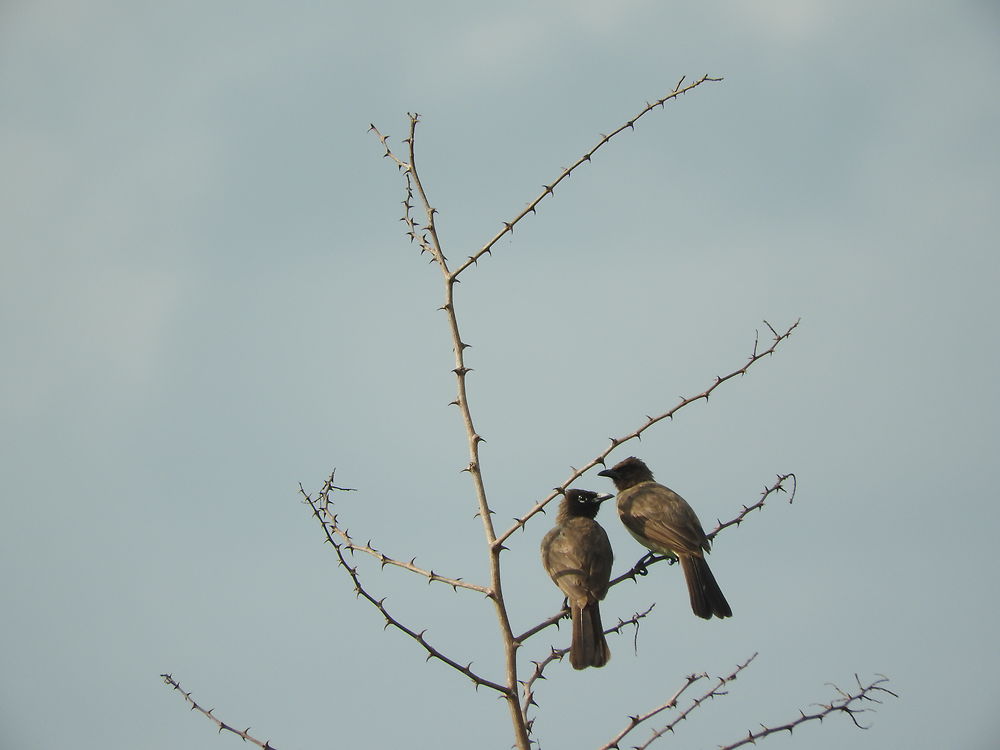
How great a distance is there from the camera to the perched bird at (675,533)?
827 cm

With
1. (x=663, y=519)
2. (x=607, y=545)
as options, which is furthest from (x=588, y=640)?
(x=663, y=519)

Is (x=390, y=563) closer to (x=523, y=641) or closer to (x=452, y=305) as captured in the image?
(x=523, y=641)

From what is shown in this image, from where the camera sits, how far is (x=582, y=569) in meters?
7.41

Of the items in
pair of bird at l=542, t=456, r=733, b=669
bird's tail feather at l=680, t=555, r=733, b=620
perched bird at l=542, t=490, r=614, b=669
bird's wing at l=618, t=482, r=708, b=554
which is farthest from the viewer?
bird's wing at l=618, t=482, r=708, b=554

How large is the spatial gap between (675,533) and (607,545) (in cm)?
105

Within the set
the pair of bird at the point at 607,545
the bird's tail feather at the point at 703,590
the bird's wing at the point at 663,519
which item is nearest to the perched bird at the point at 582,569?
the pair of bird at the point at 607,545

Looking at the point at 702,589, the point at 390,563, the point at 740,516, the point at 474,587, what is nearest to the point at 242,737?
the point at 390,563

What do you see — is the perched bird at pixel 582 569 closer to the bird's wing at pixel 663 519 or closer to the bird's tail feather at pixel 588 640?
the bird's tail feather at pixel 588 640

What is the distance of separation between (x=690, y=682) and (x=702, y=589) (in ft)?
8.69

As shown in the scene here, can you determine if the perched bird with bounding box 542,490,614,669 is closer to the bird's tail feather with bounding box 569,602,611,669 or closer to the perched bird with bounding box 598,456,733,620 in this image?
the bird's tail feather with bounding box 569,602,611,669

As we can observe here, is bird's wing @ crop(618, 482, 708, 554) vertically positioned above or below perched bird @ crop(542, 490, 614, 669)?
above

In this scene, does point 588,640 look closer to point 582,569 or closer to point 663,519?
point 582,569

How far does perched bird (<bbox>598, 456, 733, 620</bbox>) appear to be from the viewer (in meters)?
8.27

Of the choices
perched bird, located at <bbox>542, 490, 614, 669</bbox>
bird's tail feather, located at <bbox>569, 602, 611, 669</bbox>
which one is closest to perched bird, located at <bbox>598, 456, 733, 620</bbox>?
perched bird, located at <bbox>542, 490, 614, 669</bbox>
